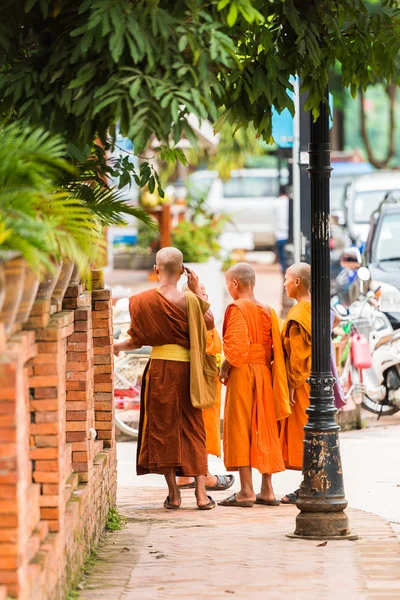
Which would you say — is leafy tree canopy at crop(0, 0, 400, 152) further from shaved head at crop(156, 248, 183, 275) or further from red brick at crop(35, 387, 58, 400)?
shaved head at crop(156, 248, 183, 275)

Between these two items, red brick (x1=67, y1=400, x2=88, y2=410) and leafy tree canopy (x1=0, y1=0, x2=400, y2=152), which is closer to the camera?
leafy tree canopy (x1=0, y1=0, x2=400, y2=152)

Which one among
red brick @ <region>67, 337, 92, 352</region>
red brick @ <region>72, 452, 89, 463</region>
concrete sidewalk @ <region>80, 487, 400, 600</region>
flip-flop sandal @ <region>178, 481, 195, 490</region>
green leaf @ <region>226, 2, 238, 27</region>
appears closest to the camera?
green leaf @ <region>226, 2, 238, 27</region>

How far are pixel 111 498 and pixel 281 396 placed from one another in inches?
57.4

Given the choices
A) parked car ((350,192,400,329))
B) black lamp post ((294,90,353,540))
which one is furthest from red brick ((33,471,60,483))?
parked car ((350,192,400,329))

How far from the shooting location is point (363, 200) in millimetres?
21875

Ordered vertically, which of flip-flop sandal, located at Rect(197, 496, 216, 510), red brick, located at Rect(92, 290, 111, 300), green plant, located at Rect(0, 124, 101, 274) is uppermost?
green plant, located at Rect(0, 124, 101, 274)

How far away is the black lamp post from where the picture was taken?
25.0 ft

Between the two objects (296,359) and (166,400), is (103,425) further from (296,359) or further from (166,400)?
(296,359)

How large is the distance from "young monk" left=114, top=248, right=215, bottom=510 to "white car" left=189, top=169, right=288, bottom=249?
2425 centimetres

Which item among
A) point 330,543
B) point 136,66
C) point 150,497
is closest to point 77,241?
point 136,66

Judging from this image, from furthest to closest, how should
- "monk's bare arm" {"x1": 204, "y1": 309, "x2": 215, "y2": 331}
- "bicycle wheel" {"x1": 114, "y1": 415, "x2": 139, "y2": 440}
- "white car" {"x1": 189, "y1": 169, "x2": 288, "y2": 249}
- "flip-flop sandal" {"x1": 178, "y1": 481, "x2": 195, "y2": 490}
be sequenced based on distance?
1. "white car" {"x1": 189, "y1": 169, "x2": 288, "y2": 249}
2. "bicycle wheel" {"x1": 114, "y1": 415, "x2": 139, "y2": 440}
3. "flip-flop sandal" {"x1": 178, "y1": 481, "x2": 195, "y2": 490}
4. "monk's bare arm" {"x1": 204, "y1": 309, "x2": 215, "y2": 331}

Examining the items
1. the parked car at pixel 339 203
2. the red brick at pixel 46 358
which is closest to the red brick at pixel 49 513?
the red brick at pixel 46 358

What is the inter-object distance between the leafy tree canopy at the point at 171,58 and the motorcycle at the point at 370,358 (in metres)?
5.10

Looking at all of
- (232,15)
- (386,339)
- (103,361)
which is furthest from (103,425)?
(386,339)
